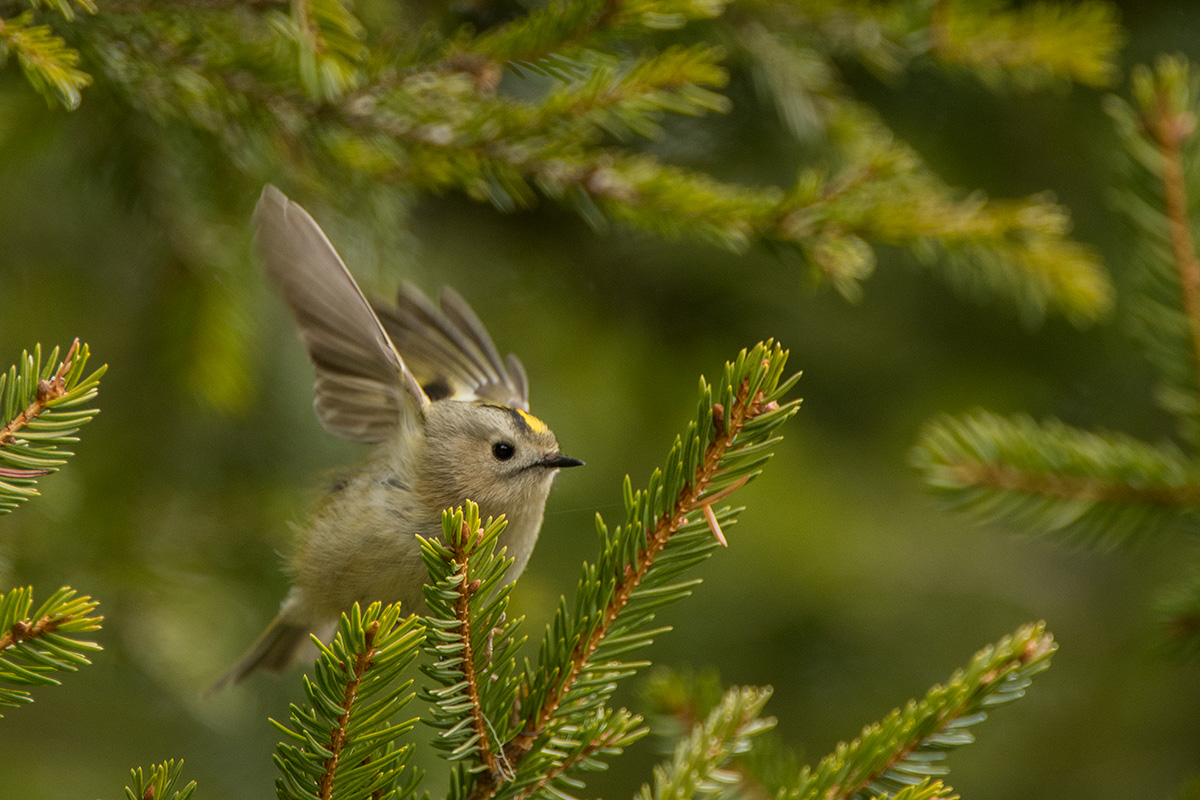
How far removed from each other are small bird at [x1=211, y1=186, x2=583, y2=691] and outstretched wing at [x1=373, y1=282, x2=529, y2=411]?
0.01 meters

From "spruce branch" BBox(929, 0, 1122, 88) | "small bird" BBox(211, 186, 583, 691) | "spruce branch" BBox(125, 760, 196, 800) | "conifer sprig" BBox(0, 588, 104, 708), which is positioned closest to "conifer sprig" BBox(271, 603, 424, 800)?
"spruce branch" BBox(125, 760, 196, 800)

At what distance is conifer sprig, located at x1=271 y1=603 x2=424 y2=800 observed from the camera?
3.41 feet

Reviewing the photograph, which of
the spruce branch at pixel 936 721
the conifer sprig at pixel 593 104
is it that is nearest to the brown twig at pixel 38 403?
the conifer sprig at pixel 593 104

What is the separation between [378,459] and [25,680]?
1225mm

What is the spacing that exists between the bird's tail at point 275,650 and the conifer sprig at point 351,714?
1.22 metres

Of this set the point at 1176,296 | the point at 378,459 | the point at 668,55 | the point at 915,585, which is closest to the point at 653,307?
the point at 378,459

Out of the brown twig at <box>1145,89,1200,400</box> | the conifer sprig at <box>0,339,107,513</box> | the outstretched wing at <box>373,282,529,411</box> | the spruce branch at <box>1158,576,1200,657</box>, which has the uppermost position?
the brown twig at <box>1145,89,1200,400</box>

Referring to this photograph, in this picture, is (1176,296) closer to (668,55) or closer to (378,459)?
(668,55)

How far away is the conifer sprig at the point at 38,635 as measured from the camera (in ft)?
3.32

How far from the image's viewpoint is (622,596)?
1.21 m

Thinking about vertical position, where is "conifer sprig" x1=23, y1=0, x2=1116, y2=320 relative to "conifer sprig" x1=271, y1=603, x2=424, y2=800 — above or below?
above

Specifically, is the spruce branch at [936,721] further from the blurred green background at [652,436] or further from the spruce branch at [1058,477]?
the blurred green background at [652,436]

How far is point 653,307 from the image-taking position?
265 cm

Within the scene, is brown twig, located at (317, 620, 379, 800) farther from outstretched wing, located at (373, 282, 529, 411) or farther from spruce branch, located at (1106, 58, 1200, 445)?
spruce branch, located at (1106, 58, 1200, 445)
